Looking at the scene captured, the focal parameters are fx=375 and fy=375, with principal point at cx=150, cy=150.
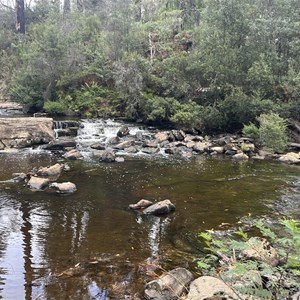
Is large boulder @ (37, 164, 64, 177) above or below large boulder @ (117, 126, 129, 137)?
below

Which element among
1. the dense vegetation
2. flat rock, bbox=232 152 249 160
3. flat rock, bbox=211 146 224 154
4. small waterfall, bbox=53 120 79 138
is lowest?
flat rock, bbox=232 152 249 160

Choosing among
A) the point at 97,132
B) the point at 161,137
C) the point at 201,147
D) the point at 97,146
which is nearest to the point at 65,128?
the point at 97,132

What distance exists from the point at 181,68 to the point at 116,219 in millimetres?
17693

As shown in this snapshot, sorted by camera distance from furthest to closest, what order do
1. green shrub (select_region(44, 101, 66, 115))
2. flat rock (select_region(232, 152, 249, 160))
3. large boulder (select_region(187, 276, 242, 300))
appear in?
green shrub (select_region(44, 101, 66, 115)) < flat rock (select_region(232, 152, 249, 160)) < large boulder (select_region(187, 276, 242, 300))

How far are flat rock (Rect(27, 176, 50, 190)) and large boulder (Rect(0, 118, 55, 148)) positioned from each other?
775 cm

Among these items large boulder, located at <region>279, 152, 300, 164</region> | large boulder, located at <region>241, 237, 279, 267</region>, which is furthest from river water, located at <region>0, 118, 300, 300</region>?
Answer: large boulder, located at <region>279, 152, 300, 164</region>

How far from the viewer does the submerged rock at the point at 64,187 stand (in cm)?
1202

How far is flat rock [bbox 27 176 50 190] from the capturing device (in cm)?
1230

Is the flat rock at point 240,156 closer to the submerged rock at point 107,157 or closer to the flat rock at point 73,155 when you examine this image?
the submerged rock at point 107,157

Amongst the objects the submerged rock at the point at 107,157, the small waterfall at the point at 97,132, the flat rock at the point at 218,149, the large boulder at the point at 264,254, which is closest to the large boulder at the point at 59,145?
the small waterfall at the point at 97,132

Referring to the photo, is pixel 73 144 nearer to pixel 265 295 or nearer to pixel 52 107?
pixel 52 107

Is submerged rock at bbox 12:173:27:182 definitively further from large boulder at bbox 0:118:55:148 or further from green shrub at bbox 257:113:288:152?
green shrub at bbox 257:113:288:152

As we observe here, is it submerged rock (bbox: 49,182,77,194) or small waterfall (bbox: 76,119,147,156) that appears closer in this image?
submerged rock (bbox: 49,182,77,194)

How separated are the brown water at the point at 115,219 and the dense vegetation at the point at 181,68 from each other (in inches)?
295
